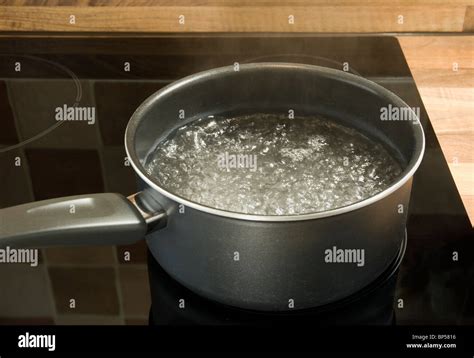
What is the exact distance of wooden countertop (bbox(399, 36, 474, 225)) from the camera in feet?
2.62

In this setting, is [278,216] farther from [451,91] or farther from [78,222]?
[451,91]

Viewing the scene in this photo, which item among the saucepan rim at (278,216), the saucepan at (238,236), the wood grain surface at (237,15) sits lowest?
the saucepan at (238,236)

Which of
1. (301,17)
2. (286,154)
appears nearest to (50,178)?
(286,154)

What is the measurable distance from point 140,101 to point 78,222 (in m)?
0.35

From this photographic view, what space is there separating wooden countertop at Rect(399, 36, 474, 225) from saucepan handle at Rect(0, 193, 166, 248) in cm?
34

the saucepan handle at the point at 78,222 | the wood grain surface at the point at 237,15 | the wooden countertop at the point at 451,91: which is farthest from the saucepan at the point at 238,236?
the wood grain surface at the point at 237,15

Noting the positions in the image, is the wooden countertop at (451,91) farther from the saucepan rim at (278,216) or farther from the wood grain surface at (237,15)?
the saucepan rim at (278,216)

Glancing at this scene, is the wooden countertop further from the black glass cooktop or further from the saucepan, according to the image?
the saucepan

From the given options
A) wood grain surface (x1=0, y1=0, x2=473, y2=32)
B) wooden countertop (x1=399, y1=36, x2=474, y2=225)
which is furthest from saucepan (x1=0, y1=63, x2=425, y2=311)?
wood grain surface (x1=0, y1=0, x2=473, y2=32)

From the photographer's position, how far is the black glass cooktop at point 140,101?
0.63 m

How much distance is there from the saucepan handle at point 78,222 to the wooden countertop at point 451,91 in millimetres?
343

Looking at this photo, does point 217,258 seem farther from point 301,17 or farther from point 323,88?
point 301,17

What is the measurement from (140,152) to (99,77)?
A: 27 cm

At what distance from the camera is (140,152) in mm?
682
